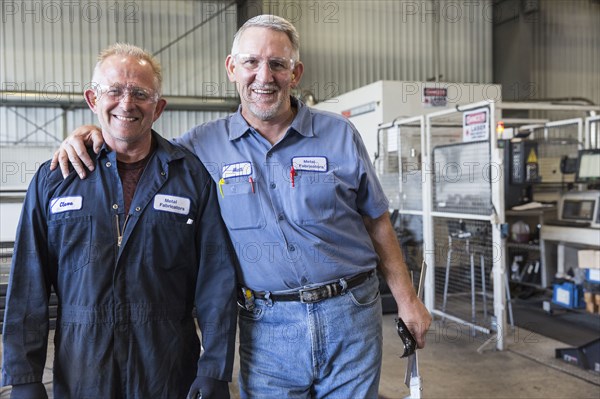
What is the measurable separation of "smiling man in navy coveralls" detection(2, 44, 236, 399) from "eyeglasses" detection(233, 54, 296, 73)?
254mm

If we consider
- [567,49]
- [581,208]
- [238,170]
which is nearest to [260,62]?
[238,170]

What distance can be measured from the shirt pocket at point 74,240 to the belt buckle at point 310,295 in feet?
1.81

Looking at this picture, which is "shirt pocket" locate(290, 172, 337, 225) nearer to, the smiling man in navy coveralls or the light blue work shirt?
the light blue work shirt

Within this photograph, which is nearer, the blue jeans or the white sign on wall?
the blue jeans

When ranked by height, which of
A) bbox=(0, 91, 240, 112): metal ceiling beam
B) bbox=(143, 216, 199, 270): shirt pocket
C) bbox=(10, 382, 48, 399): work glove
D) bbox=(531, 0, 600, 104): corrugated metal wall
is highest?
bbox=(531, 0, 600, 104): corrugated metal wall

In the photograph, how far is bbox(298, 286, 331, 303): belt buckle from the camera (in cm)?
153

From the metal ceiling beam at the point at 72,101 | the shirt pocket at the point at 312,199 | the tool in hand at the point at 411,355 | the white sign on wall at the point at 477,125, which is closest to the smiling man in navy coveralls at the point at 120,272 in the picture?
the shirt pocket at the point at 312,199

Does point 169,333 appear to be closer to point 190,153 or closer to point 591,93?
point 190,153

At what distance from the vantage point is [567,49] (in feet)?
32.8

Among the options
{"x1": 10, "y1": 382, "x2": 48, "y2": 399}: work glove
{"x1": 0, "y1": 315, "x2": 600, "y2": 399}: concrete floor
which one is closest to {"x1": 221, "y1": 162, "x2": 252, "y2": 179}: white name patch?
{"x1": 10, "y1": 382, "x2": 48, "y2": 399}: work glove

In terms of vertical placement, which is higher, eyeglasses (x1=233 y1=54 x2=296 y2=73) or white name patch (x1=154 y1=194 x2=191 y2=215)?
eyeglasses (x1=233 y1=54 x2=296 y2=73)

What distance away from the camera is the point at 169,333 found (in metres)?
1.49

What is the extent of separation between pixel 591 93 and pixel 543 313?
257 inches

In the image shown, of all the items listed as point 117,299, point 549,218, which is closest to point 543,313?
point 549,218
